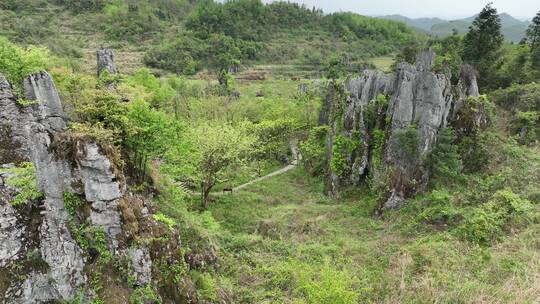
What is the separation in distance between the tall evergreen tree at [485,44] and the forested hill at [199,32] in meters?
60.4

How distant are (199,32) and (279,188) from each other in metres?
92.1

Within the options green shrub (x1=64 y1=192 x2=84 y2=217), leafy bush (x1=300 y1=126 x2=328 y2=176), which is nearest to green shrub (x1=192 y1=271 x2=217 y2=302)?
green shrub (x1=64 y1=192 x2=84 y2=217)

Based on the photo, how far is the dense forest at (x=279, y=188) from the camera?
13.4m

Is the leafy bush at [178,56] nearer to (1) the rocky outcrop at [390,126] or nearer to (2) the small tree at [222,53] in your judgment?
(2) the small tree at [222,53]

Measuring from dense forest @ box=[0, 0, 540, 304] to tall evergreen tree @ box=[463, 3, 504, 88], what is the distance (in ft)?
0.58

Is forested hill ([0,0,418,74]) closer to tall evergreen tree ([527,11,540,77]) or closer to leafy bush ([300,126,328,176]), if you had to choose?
tall evergreen tree ([527,11,540,77])

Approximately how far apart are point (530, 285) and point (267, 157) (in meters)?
31.8

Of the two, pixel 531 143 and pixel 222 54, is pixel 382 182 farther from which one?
pixel 222 54

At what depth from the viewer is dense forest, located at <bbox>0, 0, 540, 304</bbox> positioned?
1345cm

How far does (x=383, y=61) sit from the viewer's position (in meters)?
115

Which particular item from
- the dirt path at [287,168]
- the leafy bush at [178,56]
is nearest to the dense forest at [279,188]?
the dirt path at [287,168]

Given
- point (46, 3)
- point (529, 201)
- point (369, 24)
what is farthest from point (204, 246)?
point (369, 24)

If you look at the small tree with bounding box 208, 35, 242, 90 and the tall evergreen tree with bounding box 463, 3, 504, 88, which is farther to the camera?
the small tree with bounding box 208, 35, 242, 90

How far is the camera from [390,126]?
99.1 feet
